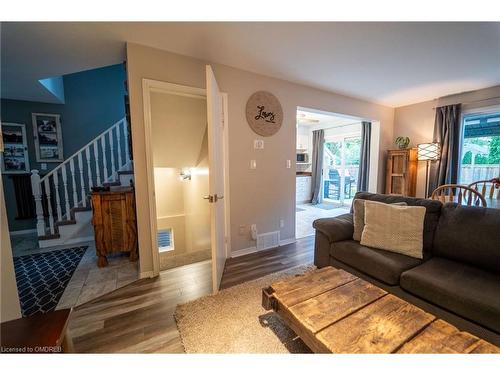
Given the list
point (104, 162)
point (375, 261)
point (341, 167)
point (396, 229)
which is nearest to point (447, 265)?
point (396, 229)

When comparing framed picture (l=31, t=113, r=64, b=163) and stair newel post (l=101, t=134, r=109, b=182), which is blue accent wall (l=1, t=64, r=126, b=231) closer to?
framed picture (l=31, t=113, r=64, b=163)

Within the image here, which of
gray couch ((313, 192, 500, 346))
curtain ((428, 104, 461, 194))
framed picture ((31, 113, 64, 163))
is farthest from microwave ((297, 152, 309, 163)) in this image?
framed picture ((31, 113, 64, 163))

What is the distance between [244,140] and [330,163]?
4.36 m

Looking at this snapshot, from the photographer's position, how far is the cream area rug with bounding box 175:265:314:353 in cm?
130

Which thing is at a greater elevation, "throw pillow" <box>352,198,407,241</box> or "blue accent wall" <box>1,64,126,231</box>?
"blue accent wall" <box>1,64,126,231</box>

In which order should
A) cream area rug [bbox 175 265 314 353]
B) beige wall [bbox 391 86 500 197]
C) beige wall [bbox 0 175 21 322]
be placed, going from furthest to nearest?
beige wall [bbox 391 86 500 197] < cream area rug [bbox 175 265 314 353] < beige wall [bbox 0 175 21 322]

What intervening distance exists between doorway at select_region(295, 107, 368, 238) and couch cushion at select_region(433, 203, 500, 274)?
3090 millimetres

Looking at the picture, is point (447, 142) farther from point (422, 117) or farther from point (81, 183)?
point (81, 183)

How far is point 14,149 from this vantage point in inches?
142

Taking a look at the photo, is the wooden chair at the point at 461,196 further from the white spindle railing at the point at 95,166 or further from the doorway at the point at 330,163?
the white spindle railing at the point at 95,166

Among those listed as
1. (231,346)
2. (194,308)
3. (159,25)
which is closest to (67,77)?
(159,25)

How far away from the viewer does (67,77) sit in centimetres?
383

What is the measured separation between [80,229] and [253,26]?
3.70 m
